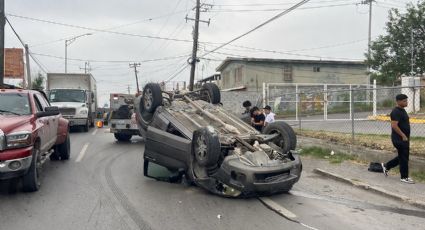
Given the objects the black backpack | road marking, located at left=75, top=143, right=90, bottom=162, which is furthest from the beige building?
the black backpack

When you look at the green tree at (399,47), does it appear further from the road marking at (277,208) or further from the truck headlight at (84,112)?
the road marking at (277,208)

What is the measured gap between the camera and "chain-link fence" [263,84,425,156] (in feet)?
39.3

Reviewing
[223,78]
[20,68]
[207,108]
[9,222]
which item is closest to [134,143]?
[207,108]

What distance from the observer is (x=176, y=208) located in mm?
6871

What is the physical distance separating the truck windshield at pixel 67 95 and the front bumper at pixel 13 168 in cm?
1656

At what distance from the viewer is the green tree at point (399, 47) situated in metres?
33.3

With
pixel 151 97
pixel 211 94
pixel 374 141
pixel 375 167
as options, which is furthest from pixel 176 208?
pixel 374 141

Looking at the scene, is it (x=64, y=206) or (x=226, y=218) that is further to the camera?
(x=64, y=206)

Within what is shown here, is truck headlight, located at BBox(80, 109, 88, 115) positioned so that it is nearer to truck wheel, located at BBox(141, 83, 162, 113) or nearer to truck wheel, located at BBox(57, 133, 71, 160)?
truck wheel, located at BBox(57, 133, 71, 160)

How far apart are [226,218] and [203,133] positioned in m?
1.68

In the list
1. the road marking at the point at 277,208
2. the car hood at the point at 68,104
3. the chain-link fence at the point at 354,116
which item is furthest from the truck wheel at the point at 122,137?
the road marking at the point at 277,208

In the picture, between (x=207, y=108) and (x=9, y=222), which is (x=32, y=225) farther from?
(x=207, y=108)

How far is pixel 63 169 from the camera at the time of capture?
10.5 m

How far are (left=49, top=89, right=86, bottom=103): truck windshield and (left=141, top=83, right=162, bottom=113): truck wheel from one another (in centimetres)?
1445
